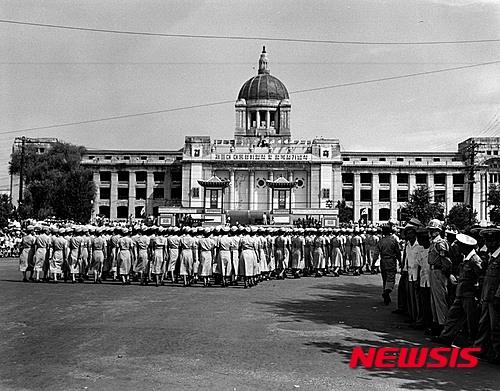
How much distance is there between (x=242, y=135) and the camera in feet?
263

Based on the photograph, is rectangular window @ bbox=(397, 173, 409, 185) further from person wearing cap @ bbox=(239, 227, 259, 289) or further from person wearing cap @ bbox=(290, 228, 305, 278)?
person wearing cap @ bbox=(239, 227, 259, 289)

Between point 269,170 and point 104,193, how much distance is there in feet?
82.3

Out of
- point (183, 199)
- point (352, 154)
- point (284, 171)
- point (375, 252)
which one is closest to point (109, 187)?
point (183, 199)

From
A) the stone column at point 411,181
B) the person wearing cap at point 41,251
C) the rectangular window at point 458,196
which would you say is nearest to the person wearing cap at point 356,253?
the person wearing cap at point 41,251

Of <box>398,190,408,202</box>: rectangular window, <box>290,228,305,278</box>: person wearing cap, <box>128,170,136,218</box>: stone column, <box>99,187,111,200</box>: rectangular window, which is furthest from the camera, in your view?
<box>99,187,111,200</box>: rectangular window

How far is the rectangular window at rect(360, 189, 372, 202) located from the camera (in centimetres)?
8012

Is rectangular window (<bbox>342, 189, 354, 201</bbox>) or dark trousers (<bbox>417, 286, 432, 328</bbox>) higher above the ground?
rectangular window (<bbox>342, 189, 354, 201</bbox>)

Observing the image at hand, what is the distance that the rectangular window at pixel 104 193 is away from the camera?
261ft

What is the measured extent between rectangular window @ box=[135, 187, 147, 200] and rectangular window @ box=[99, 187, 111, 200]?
383 centimetres

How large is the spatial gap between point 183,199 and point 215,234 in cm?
5468

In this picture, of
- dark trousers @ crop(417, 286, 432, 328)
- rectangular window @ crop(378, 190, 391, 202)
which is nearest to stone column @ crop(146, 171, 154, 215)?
rectangular window @ crop(378, 190, 391, 202)

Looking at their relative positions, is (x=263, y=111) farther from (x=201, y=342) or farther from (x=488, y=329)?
(x=488, y=329)

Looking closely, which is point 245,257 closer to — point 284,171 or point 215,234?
point 215,234

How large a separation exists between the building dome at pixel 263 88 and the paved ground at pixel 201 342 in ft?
227
